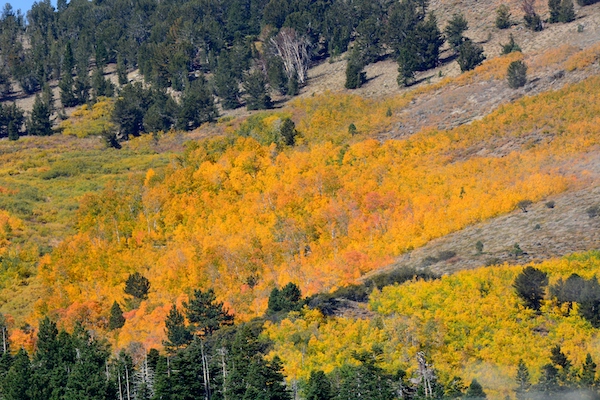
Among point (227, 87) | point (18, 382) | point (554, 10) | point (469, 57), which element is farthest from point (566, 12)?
point (18, 382)

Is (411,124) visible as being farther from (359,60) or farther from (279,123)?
(359,60)

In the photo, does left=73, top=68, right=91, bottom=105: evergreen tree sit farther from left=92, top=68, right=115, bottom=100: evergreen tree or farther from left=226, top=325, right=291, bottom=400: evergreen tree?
left=226, top=325, right=291, bottom=400: evergreen tree

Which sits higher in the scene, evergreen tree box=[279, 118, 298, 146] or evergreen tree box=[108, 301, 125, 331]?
evergreen tree box=[279, 118, 298, 146]

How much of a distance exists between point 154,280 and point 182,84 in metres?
64.6

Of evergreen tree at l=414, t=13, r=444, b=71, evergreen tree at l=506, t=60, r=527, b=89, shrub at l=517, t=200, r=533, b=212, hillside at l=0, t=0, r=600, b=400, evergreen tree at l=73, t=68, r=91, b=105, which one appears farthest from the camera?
evergreen tree at l=73, t=68, r=91, b=105

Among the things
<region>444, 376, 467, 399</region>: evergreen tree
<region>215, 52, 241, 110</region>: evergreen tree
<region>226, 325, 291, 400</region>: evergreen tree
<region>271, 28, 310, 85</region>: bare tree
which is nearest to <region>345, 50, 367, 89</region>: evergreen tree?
<region>271, 28, 310, 85</region>: bare tree

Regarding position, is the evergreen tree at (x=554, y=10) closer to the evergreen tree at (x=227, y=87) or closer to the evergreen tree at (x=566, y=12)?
the evergreen tree at (x=566, y=12)

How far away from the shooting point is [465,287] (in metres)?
59.1

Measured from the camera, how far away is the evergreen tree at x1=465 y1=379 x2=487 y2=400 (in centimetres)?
4551

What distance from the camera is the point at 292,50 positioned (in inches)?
5408

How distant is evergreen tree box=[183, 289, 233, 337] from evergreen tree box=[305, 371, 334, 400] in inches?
707

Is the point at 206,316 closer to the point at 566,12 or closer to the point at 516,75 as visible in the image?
the point at 516,75

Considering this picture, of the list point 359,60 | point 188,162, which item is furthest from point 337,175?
point 359,60

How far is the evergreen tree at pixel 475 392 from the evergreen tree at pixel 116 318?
117ft
